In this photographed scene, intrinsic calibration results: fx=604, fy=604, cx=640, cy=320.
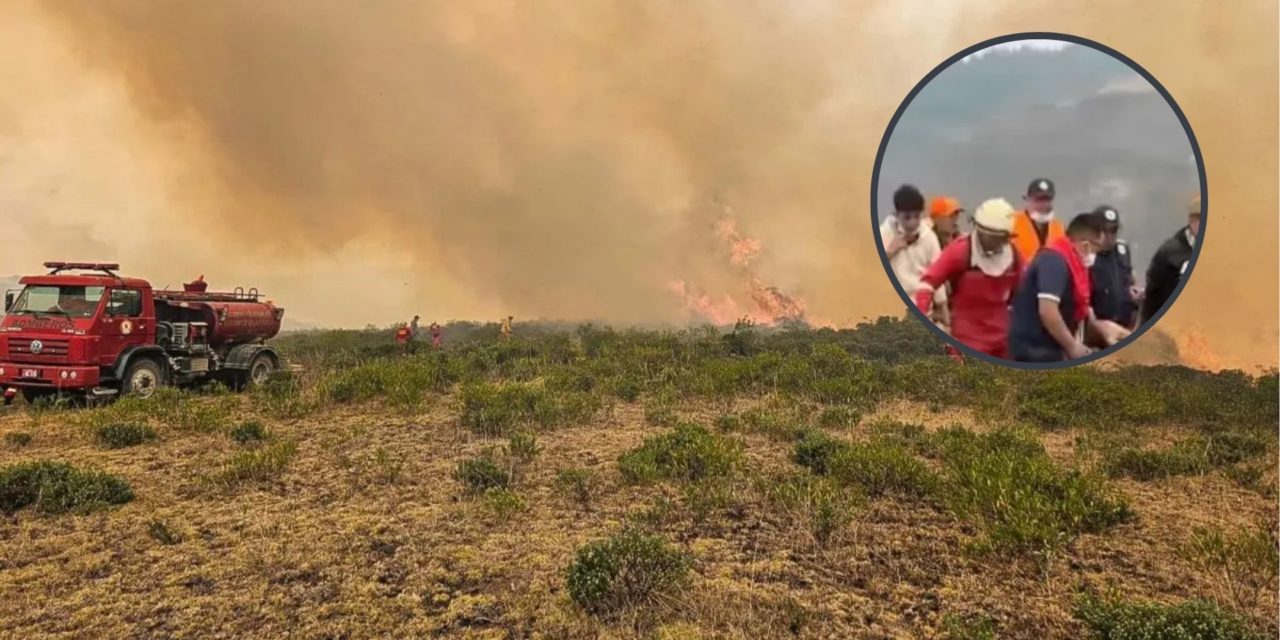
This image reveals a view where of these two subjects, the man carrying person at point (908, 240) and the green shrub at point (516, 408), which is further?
the green shrub at point (516, 408)

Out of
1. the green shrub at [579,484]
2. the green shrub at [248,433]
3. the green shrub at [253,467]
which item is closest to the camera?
the green shrub at [579,484]

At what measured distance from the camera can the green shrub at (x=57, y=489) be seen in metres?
7.26

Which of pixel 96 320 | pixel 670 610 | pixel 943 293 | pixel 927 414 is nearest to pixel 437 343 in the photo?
pixel 96 320

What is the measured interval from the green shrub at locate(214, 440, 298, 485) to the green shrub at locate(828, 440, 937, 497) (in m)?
8.06

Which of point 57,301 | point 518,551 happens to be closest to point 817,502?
point 518,551

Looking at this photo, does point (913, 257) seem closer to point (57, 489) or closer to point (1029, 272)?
point (1029, 272)

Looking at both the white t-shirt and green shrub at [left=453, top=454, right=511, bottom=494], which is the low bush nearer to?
green shrub at [left=453, top=454, right=511, bottom=494]

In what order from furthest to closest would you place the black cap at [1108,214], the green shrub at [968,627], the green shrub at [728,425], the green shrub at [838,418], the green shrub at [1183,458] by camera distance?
the green shrub at [838,418]
the green shrub at [728,425]
the green shrub at [1183,458]
the green shrub at [968,627]
the black cap at [1108,214]

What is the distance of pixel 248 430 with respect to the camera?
10758 millimetres

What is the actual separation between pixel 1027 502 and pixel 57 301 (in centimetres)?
1885

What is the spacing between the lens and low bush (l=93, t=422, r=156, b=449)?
10273 mm

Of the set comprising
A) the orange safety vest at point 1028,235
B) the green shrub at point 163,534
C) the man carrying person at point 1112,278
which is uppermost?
the orange safety vest at point 1028,235

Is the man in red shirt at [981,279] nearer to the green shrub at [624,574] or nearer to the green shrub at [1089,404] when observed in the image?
the green shrub at [624,574]

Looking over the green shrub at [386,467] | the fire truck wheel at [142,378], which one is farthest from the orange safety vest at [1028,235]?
the fire truck wheel at [142,378]
